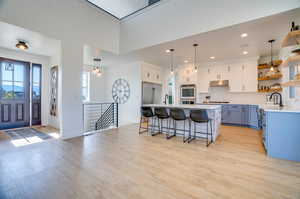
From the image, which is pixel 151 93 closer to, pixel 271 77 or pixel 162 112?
pixel 162 112

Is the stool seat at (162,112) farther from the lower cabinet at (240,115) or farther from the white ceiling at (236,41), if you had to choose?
the lower cabinet at (240,115)

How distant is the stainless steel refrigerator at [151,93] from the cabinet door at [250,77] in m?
3.68

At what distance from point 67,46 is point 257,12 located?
4.43m

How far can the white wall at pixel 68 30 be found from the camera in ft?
9.99

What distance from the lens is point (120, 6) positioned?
4406mm

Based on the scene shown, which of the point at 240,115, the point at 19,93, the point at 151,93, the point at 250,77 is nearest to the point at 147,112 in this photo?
the point at 151,93

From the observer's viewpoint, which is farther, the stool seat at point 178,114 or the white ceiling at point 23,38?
the stool seat at point 178,114

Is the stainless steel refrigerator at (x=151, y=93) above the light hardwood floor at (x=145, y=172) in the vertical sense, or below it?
above

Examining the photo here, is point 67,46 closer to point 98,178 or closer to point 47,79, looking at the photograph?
point 47,79

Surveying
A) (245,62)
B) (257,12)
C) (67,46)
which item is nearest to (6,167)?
(67,46)

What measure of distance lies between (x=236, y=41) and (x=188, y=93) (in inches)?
120

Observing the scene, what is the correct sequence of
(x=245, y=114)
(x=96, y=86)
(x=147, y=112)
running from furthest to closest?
(x=96, y=86)
(x=245, y=114)
(x=147, y=112)

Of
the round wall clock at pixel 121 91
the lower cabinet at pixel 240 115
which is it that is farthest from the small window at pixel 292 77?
the round wall clock at pixel 121 91

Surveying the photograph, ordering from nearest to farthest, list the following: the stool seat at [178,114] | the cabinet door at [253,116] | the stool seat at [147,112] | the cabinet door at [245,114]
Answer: the stool seat at [178,114], the stool seat at [147,112], the cabinet door at [253,116], the cabinet door at [245,114]
